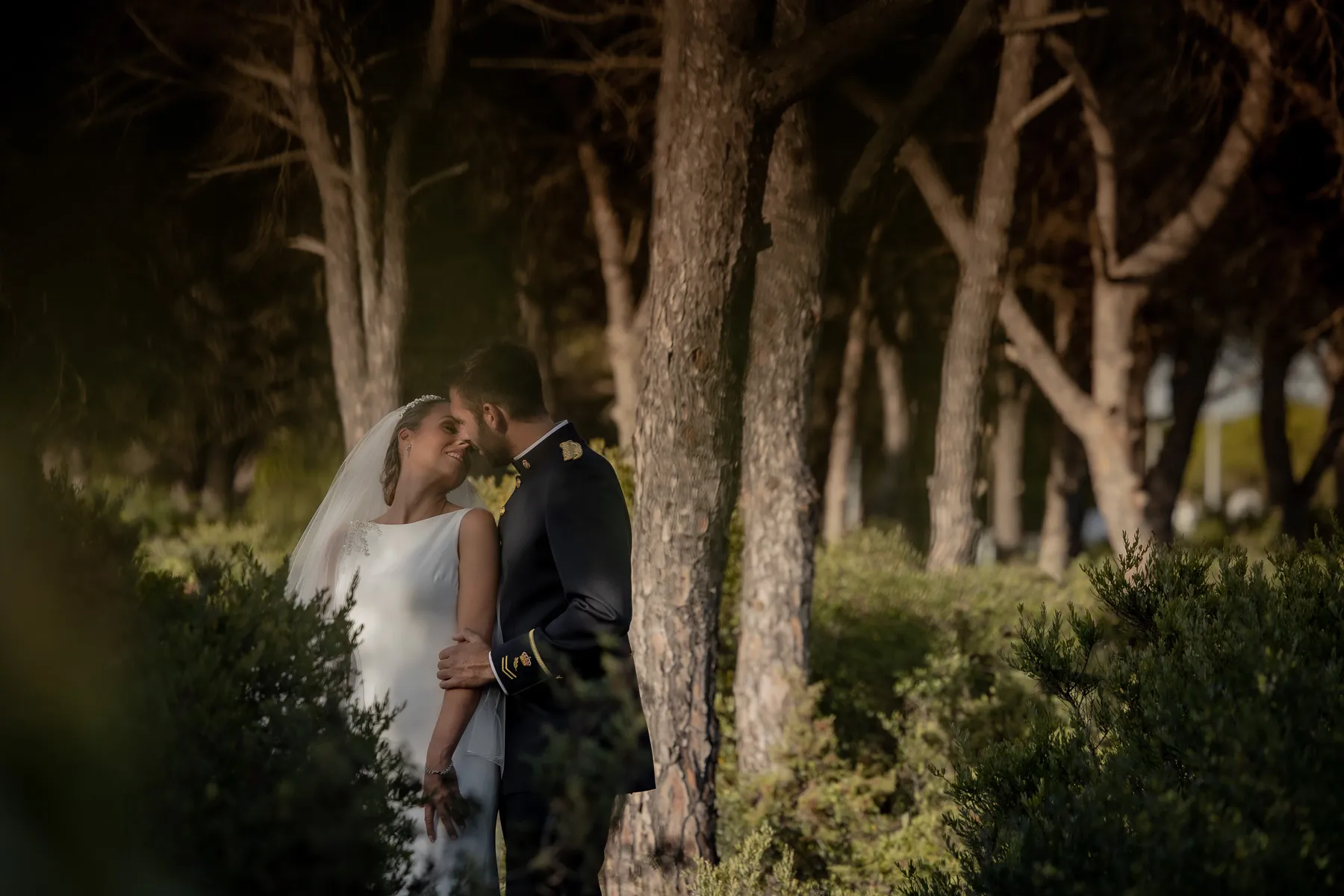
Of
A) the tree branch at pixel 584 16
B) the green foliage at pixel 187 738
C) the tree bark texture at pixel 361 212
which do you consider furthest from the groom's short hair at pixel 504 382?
the tree bark texture at pixel 361 212

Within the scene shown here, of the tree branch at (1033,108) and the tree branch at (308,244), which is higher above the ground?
the tree branch at (1033,108)

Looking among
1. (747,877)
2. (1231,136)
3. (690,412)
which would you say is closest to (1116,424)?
(1231,136)

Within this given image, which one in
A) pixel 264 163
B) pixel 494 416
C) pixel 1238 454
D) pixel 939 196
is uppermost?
pixel 1238 454

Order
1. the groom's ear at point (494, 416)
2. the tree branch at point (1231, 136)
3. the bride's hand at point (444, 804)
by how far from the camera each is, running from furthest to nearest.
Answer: the tree branch at point (1231, 136) → the groom's ear at point (494, 416) → the bride's hand at point (444, 804)

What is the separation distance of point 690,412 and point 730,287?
55 centimetres

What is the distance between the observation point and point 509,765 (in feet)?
15.3

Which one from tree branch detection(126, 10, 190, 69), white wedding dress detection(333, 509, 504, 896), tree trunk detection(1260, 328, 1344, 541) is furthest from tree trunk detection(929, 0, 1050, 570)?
white wedding dress detection(333, 509, 504, 896)

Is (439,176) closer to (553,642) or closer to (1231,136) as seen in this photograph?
(1231,136)

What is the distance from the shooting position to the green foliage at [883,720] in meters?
7.63

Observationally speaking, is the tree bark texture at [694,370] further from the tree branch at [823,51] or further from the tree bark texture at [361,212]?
the tree bark texture at [361,212]

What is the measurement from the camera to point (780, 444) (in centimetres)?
895

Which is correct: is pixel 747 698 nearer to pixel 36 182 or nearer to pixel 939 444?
pixel 939 444

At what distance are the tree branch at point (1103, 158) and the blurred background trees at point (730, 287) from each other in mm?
45

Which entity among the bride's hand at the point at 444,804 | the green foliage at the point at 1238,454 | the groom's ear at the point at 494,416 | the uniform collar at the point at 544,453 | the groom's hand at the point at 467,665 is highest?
the green foliage at the point at 1238,454
